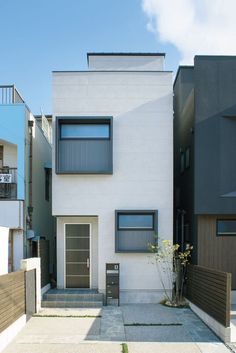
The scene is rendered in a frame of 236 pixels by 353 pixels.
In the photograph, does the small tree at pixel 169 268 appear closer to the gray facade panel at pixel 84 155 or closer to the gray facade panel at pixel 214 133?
the gray facade panel at pixel 214 133

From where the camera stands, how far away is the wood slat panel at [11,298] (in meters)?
7.62

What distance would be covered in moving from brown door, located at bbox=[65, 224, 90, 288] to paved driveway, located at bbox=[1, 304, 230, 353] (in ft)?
5.39

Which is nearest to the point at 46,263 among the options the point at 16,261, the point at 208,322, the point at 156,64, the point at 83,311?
the point at 16,261

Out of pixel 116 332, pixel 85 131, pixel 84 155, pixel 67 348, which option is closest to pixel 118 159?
pixel 84 155

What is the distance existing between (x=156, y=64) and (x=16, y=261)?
9.29 m

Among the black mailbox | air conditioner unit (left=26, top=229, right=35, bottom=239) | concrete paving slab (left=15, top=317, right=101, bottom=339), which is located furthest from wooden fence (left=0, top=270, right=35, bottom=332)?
the black mailbox

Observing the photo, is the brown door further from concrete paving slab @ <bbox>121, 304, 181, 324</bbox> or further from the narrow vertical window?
the narrow vertical window

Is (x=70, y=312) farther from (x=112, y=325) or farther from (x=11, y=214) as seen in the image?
(x=11, y=214)

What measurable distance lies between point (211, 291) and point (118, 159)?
197 inches

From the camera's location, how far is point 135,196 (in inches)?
472

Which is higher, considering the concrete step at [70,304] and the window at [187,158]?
the window at [187,158]

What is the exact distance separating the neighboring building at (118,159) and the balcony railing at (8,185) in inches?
58.9

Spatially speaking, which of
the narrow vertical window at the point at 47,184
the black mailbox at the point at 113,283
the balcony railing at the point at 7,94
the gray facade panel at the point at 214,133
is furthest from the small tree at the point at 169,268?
the balcony railing at the point at 7,94

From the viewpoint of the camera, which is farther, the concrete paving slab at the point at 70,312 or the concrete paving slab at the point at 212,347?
the concrete paving slab at the point at 70,312
